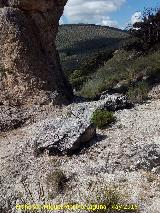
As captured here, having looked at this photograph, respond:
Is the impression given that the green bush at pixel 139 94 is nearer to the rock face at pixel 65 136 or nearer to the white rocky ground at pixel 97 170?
the white rocky ground at pixel 97 170

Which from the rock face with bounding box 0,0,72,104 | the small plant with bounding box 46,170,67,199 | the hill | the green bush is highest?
the rock face with bounding box 0,0,72,104

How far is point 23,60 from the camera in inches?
523

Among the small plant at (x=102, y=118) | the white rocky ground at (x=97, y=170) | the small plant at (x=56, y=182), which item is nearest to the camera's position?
the white rocky ground at (x=97, y=170)

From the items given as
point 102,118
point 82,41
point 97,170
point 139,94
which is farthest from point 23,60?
point 82,41

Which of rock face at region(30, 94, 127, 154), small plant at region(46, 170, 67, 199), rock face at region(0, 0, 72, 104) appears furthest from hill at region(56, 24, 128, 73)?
small plant at region(46, 170, 67, 199)

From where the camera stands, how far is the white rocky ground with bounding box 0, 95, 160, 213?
8.97 meters

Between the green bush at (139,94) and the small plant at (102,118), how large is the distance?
2302 mm

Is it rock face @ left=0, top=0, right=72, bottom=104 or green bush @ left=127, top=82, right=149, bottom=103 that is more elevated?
rock face @ left=0, top=0, right=72, bottom=104

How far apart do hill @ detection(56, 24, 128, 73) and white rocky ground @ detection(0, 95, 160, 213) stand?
36.0m

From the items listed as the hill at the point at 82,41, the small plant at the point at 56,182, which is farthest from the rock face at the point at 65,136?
the hill at the point at 82,41

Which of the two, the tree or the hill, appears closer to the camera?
the tree

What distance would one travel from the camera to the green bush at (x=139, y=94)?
558 inches

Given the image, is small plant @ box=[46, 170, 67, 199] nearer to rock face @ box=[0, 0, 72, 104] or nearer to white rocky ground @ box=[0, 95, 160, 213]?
white rocky ground @ box=[0, 95, 160, 213]

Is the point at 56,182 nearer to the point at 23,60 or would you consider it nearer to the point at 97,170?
the point at 97,170
